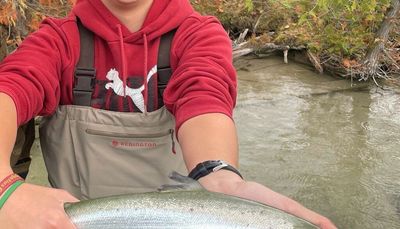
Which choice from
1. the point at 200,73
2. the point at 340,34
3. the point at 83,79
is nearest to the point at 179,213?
the point at 200,73

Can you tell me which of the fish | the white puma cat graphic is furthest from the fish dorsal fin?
the white puma cat graphic

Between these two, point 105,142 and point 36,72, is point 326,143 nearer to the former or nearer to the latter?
point 105,142

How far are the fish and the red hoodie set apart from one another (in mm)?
598

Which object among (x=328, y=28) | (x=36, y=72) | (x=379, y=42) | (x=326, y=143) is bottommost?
(x=326, y=143)

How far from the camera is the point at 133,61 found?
2529mm

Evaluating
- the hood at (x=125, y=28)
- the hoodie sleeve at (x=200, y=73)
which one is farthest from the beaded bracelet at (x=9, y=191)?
the hood at (x=125, y=28)

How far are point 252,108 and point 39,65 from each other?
14.9ft

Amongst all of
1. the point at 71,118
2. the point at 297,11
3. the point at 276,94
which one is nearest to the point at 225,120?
the point at 71,118

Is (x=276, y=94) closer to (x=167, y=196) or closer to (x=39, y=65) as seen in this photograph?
(x=39, y=65)

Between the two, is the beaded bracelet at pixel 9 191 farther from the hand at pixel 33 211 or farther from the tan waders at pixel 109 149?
the tan waders at pixel 109 149

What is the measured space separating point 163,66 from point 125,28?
28cm

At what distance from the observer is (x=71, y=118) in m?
2.46

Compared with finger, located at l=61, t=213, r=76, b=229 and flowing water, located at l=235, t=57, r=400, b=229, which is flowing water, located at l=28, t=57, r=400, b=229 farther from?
finger, located at l=61, t=213, r=76, b=229

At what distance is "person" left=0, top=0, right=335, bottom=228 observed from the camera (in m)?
2.28
